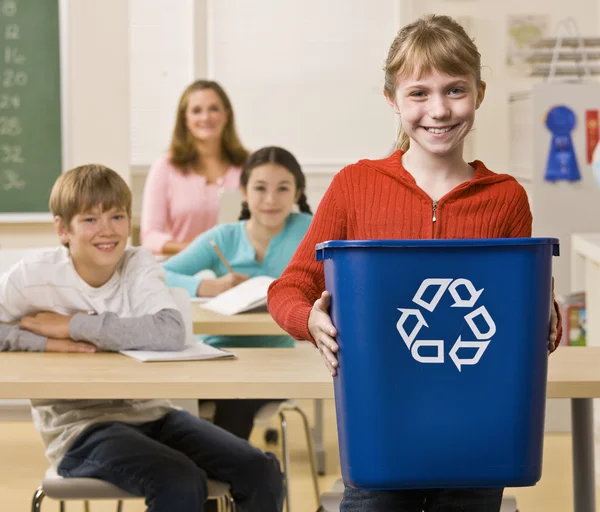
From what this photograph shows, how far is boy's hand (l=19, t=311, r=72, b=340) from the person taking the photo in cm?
215

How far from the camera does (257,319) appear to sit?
253 centimetres

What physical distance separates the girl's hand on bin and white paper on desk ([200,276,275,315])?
1342mm

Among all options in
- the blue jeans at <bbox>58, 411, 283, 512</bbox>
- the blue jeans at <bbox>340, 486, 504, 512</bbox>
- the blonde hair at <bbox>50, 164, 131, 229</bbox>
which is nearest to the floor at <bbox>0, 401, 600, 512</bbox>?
the blue jeans at <bbox>58, 411, 283, 512</bbox>

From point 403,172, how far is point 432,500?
0.46 m

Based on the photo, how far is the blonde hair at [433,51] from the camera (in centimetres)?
137

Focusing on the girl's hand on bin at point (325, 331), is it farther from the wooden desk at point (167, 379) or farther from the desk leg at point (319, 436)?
the desk leg at point (319, 436)

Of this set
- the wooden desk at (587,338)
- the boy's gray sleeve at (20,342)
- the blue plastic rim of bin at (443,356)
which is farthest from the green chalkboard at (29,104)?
the blue plastic rim of bin at (443,356)

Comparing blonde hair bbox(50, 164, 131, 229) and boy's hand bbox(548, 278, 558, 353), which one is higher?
blonde hair bbox(50, 164, 131, 229)

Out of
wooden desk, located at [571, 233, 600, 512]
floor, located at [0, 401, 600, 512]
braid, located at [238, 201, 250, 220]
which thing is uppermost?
braid, located at [238, 201, 250, 220]

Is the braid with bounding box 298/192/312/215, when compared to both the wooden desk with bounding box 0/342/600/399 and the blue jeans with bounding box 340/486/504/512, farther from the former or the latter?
the blue jeans with bounding box 340/486/504/512

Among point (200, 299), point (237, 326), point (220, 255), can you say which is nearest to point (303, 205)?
point (220, 255)

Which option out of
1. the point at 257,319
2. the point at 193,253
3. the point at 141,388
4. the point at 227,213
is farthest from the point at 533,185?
the point at 141,388

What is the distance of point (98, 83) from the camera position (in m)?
4.55

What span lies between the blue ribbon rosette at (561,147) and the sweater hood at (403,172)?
2.76m
